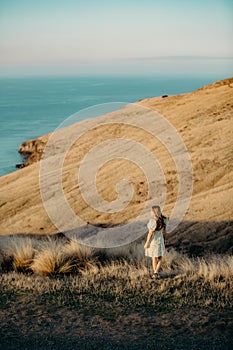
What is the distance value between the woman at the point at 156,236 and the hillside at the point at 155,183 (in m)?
4.33

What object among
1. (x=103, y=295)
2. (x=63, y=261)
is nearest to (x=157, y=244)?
(x=103, y=295)

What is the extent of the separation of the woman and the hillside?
14.2 ft

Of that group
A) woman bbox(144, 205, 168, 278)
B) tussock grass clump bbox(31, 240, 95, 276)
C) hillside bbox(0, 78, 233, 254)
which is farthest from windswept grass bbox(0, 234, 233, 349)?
hillside bbox(0, 78, 233, 254)

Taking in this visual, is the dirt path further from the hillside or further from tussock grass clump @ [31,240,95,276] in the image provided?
the hillside

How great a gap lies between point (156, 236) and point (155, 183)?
9108 millimetres

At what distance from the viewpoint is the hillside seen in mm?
12828

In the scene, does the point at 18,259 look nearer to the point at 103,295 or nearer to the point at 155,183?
the point at 103,295

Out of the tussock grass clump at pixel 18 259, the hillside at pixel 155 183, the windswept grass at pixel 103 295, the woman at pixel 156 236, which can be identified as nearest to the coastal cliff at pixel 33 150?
the hillside at pixel 155 183

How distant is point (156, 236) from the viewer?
7035 millimetres

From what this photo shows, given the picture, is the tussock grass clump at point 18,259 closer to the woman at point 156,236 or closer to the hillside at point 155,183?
the woman at point 156,236

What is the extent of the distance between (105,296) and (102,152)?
1517 centimetres

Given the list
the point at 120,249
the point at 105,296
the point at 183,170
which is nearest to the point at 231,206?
the point at 183,170

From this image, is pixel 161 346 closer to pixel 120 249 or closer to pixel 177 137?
pixel 120 249

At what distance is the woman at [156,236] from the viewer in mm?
6934
